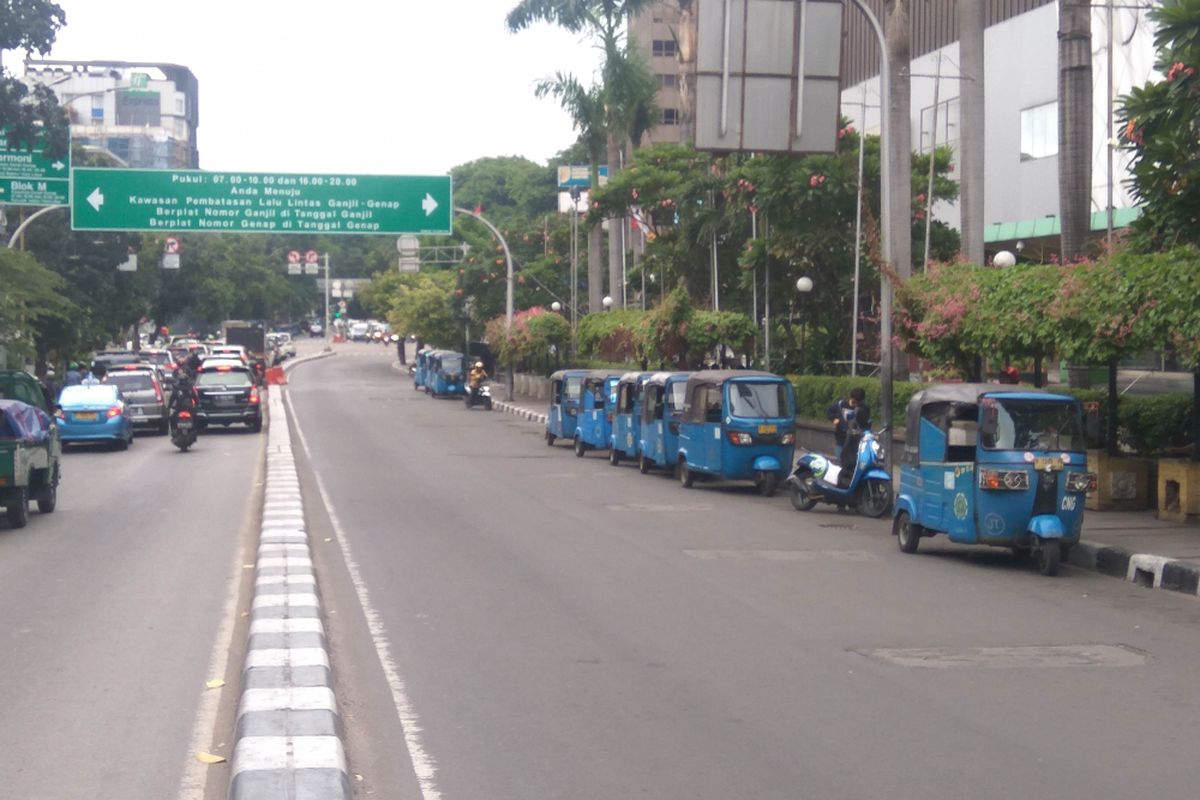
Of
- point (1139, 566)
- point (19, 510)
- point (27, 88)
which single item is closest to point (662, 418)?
point (19, 510)

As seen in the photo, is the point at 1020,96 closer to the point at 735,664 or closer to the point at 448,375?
the point at 448,375

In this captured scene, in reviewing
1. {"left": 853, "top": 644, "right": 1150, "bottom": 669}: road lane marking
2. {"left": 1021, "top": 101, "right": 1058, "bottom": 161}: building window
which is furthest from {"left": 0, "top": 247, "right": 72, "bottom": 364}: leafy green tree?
{"left": 1021, "top": 101, "right": 1058, "bottom": 161}: building window

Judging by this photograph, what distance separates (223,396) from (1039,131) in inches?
973

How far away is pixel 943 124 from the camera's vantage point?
46.8 metres

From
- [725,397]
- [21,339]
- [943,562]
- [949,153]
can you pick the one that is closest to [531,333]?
[949,153]

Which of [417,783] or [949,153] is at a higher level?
[949,153]

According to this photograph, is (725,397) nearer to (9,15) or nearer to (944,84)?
(9,15)

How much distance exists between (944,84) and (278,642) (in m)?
41.1

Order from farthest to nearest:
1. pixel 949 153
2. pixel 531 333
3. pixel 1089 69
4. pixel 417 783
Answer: pixel 531 333
pixel 949 153
pixel 1089 69
pixel 417 783

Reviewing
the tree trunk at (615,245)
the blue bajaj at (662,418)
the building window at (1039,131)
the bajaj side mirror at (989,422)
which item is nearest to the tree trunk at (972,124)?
the blue bajaj at (662,418)

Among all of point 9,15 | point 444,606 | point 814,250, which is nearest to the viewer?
point 444,606

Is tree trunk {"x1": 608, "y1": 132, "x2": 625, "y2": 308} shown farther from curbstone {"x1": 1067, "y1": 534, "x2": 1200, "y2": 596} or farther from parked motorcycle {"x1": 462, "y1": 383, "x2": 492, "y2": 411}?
curbstone {"x1": 1067, "y1": 534, "x2": 1200, "y2": 596}

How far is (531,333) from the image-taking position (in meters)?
54.1

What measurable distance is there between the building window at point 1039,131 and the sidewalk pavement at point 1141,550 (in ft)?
85.5
